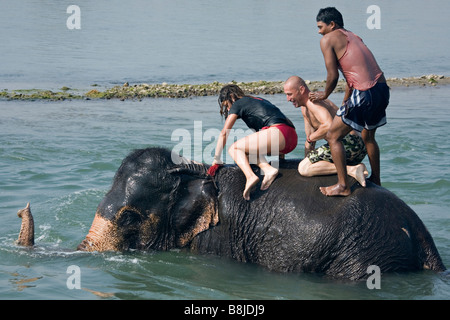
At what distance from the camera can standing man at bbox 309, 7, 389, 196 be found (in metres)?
7.48

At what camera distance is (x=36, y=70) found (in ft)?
88.1

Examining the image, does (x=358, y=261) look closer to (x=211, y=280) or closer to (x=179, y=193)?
(x=211, y=280)

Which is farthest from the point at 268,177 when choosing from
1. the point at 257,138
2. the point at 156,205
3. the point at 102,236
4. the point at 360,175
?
the point at 102,236

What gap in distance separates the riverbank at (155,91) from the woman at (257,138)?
13630mm

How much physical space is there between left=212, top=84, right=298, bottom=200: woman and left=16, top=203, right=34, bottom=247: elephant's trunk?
221 centimetres

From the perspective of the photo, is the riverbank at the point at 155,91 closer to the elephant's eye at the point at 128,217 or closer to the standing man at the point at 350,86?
the elephant's eye at the point at 128,217

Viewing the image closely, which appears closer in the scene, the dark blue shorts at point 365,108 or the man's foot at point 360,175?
the dark blue shorts at point 365,108

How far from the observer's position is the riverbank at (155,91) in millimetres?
21312

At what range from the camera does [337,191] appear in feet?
24.7

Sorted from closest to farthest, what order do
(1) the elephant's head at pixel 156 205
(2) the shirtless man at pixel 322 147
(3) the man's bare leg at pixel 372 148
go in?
(2) the shirtless man at pixel 322 147, (3) the man's bare leg at pixel 372 148, (1) the elephant's head at pixel 156 205

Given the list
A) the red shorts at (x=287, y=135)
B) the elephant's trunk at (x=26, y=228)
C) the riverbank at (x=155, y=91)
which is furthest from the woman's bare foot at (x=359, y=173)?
the riverbank at (x=155, y=91)

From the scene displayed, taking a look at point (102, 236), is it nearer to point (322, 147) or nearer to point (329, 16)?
point (322, 147)

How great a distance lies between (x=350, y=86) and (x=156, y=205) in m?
2.54

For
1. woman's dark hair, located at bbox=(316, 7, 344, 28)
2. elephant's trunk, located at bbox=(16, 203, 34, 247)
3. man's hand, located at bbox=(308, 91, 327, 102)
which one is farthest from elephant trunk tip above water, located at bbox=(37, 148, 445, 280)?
woman's dark hair, located at bbox=(316, 7, 344, 28)
